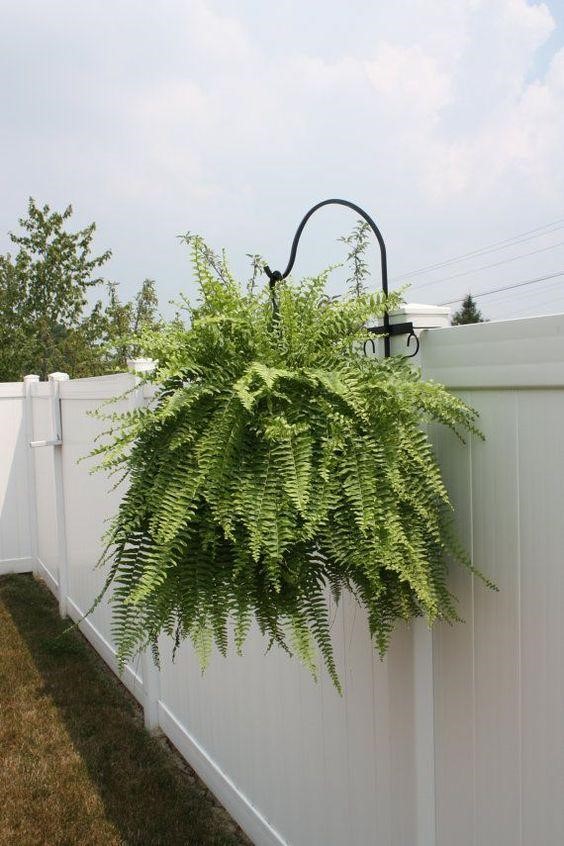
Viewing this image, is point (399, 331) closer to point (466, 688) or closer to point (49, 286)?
point (466, 688)

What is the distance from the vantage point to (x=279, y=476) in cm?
136

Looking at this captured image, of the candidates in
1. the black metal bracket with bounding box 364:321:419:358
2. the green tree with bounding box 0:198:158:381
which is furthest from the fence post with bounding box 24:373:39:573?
the black metal bracket with bounding box 364:321:419:358

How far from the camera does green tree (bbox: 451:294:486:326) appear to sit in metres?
43.7

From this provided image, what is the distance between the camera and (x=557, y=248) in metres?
26.2

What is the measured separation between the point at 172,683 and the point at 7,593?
11.6 ft

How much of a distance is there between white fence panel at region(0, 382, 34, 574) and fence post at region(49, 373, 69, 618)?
5.08 feet

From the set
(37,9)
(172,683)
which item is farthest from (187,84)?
(172,683)

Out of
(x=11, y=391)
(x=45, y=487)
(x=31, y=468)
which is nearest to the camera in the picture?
(x=45, y=487)

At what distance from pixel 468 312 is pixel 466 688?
45701 mm

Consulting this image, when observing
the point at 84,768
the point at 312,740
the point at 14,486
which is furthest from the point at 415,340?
the point at 14,486

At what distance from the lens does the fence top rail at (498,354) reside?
1.30 metres

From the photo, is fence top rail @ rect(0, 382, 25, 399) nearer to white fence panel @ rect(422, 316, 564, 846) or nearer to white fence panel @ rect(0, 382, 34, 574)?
white fence panel @ rect(0, 382, 34, 574)

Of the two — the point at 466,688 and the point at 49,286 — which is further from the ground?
the point at 49,286

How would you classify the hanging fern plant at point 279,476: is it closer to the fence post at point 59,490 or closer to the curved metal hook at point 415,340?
the curved metal hook at point 415,340
